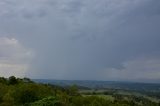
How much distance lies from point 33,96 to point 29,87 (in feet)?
20.9

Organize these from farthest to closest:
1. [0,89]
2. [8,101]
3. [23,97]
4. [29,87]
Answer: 1. [0,89]
2. [29,87]
3. [23,97]
4. [8,101]

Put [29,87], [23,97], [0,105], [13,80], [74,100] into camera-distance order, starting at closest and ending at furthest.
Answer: [0,105]
[23,97]
[29,87]
[74,100]
[13,80]

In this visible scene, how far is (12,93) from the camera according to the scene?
86.7 m

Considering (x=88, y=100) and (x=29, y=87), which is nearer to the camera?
(x=29, y=87)

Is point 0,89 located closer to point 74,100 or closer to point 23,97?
point 23,97

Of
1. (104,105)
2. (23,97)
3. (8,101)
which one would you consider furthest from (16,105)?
(104,105)

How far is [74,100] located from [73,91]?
181ft

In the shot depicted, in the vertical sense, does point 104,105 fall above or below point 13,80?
below

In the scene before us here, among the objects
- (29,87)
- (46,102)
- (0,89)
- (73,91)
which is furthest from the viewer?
(73,91)

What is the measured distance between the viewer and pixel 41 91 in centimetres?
9294

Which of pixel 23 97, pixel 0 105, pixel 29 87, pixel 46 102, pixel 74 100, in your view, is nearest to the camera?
pixel 46 102

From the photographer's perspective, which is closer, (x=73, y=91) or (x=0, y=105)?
(x=0, y=105)

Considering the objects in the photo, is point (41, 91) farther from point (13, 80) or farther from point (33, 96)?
point (13, 80)

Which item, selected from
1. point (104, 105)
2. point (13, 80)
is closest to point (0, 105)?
point (104, 105)
